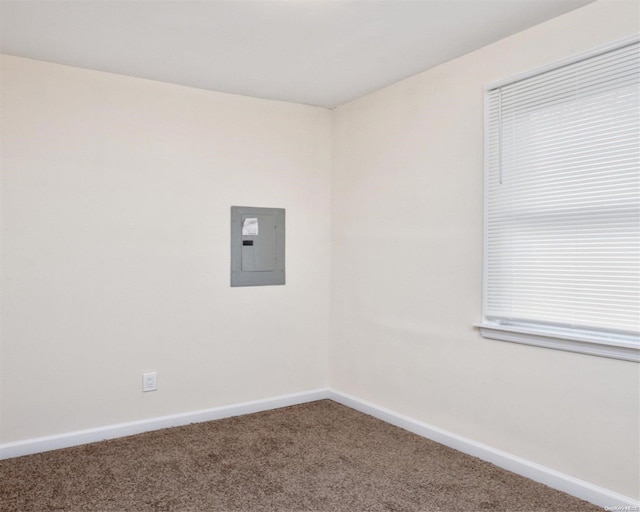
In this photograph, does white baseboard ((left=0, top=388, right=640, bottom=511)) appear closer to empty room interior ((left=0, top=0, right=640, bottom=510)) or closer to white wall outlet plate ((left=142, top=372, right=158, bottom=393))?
empty room interior ((left=0, top=0, right=640, bottom=510))

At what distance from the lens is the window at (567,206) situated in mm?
2172

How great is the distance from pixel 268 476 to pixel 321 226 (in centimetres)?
198

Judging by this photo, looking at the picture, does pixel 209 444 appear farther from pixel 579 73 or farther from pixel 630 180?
pixel 579 73

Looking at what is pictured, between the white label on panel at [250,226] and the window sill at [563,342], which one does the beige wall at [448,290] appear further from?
the white label on panel at [250,226]

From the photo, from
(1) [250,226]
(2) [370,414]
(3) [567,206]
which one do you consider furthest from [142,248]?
(3) [567,206]

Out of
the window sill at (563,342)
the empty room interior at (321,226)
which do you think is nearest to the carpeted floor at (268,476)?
the empty room interior at (321,226)

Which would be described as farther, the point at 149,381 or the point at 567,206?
the point at 149,381

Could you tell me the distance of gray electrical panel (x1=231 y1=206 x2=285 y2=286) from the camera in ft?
11.8

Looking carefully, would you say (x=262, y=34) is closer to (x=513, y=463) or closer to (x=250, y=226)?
(x=250, y=226)

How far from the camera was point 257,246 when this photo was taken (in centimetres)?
367

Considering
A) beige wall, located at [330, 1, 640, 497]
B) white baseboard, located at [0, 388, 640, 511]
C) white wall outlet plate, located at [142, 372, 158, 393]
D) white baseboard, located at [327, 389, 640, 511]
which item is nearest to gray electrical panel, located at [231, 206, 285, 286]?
beige wall, located at [330, 1, 640, 497]

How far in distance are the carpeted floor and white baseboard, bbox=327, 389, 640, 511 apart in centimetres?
4

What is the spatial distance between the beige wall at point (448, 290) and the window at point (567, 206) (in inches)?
3.8

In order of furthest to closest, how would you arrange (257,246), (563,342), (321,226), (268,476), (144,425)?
1. (321,226)
2. (257,246)
3. (144,425)
4. (268,476)
5. (563,342)
